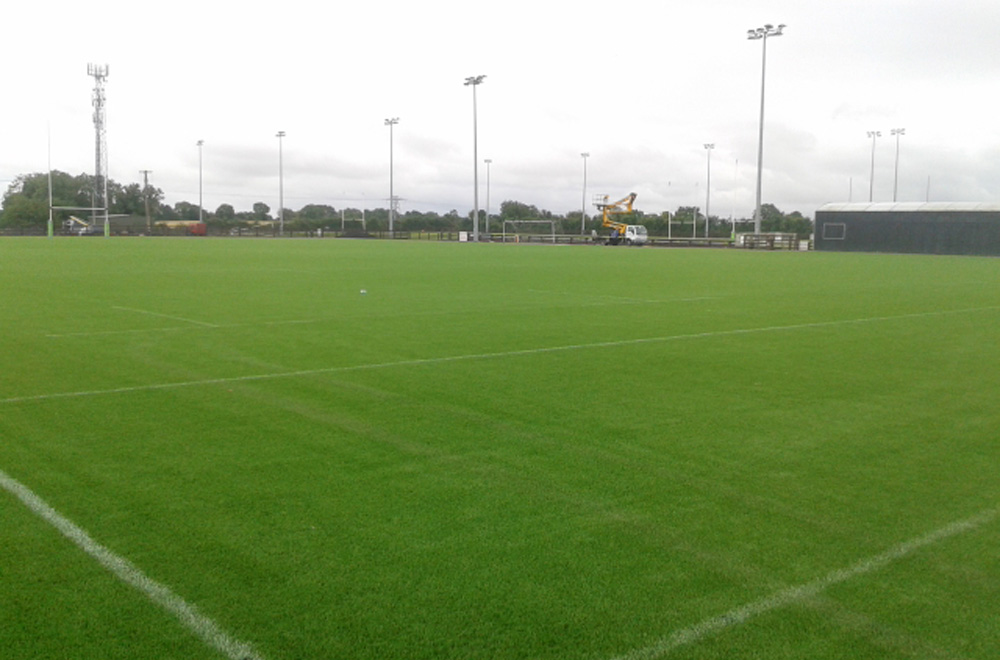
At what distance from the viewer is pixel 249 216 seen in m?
158

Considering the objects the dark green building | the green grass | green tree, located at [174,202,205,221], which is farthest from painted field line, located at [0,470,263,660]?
green tree, located at [174,202,205,221]

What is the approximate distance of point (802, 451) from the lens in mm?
6219

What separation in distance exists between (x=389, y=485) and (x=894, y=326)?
457 inches

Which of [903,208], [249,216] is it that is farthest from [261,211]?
[903,208]

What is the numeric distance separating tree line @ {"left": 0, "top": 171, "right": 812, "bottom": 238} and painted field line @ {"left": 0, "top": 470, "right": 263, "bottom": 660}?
9174 centimetres

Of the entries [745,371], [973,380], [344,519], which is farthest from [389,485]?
[973,380]

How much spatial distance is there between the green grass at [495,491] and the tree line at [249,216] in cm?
8696

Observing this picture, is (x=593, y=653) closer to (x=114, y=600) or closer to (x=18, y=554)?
(x=114, y=600)

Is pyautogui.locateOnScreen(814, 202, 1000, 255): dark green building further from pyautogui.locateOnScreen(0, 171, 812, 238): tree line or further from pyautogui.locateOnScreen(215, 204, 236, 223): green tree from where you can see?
pyautogui.locateOnScreen(215, 204, 236, 223): green tree

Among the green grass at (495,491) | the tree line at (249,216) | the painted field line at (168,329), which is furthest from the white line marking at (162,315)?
the tree line at (249,216)

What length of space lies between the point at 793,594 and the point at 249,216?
536ft

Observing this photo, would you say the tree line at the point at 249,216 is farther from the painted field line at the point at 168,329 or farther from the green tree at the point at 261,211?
the painted field line at the point at 168,329

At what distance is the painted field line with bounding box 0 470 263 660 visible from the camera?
132 inches

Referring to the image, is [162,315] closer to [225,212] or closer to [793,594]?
[793,594]
